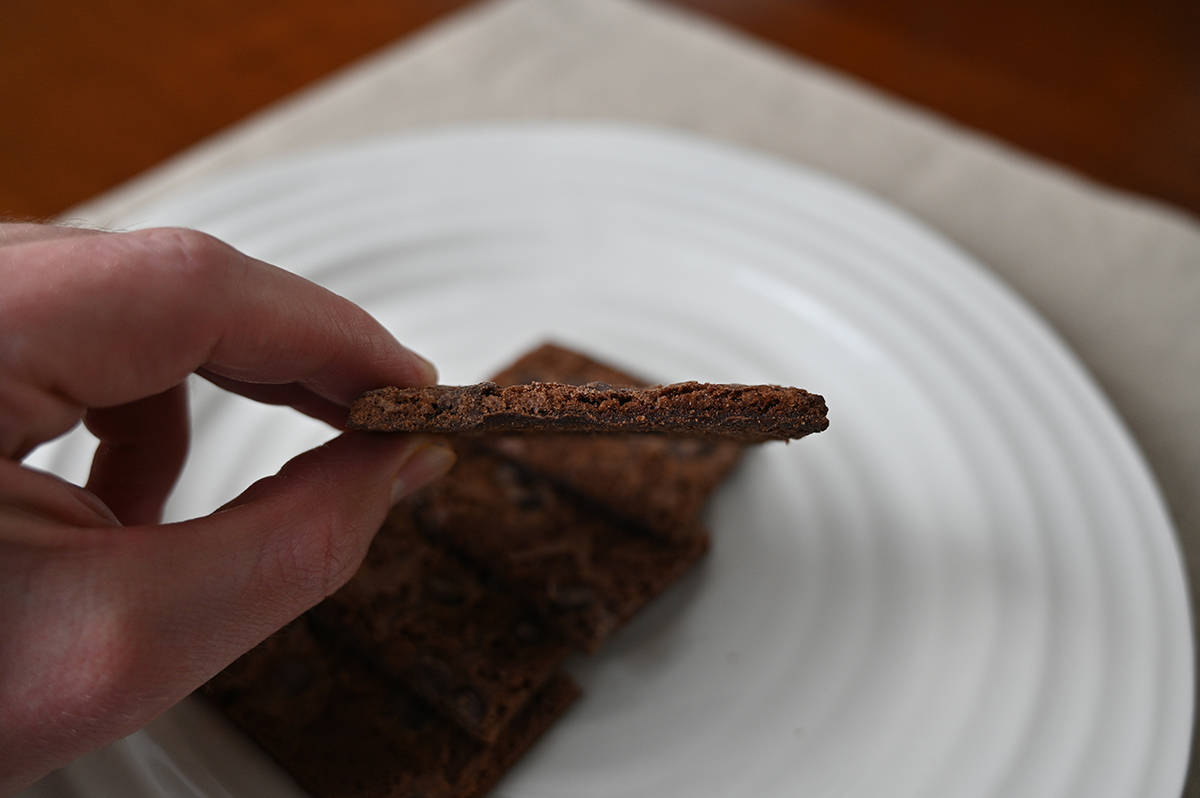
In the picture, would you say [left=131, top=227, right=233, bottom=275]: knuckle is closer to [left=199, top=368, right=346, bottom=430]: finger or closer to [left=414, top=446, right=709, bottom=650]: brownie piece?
[left=199, top=368, right=346, bottom=430]: finger

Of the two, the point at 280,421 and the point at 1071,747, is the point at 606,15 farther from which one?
the point at 1071,747

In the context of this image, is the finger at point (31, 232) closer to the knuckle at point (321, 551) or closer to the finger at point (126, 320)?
the finger at point (126, 320)

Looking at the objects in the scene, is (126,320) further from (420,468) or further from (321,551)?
(420,468)

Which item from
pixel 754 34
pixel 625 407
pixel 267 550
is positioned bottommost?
pixel 267 550

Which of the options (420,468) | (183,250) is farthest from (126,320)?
(420,468)

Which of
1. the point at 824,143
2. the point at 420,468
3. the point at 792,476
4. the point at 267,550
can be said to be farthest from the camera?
the point at 824,143

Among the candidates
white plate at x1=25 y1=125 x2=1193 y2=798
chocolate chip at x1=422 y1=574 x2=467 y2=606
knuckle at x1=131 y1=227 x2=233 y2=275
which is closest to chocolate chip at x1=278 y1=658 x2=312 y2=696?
white plate at x1=25 y1=125 x2=1193 y2=798
